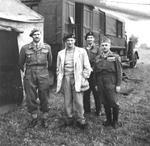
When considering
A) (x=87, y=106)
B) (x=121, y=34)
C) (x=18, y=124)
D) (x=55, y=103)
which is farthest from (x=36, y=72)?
(x=121, y=34)

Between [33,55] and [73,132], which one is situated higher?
[33,55]

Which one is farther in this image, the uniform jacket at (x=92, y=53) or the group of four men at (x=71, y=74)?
the uniform jacket at (x=92, y=53)

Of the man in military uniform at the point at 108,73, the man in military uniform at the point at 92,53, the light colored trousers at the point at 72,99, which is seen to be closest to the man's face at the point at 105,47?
the man in military uniform at the point at 108,73

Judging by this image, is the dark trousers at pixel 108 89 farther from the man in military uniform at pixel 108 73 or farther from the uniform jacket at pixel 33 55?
the uniform jacket at pixel 33 55

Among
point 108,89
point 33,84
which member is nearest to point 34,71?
point 33,84

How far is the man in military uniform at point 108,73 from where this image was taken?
475 cm

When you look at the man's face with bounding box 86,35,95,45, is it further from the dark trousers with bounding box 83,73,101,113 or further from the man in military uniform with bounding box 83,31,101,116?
the dark trousers with bounding box 83,73,101,113

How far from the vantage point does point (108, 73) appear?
479cm

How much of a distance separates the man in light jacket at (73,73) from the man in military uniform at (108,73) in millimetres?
280

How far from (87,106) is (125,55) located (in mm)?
10692

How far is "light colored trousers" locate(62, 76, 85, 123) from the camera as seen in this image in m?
4.72

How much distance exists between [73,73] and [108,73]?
65cm

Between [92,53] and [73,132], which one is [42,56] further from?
[73,132]

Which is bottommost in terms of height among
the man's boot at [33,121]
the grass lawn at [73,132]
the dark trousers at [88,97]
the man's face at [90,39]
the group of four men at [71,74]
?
the grass lawn at [73,132]
